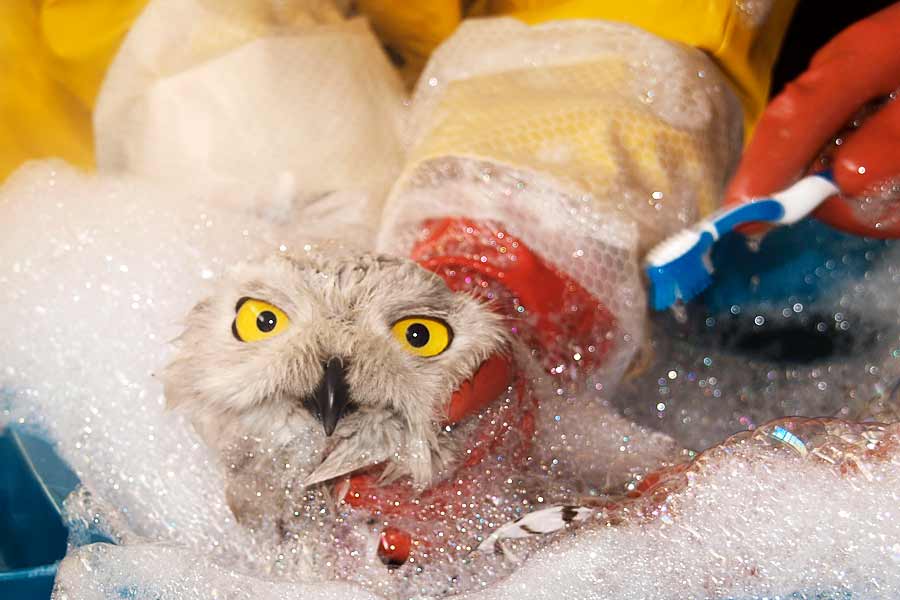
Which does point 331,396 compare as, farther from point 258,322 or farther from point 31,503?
point 31,503

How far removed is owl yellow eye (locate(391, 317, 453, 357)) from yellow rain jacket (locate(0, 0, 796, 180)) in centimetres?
35

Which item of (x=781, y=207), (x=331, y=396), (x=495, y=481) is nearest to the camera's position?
(x=331, y=396)

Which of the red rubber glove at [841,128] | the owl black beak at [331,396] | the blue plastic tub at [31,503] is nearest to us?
the owl black beak at [331,396]

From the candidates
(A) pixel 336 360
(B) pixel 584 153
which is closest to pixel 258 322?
(A) pixel 336 360

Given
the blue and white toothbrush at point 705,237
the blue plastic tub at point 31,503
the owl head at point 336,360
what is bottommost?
the blue plastic tub at point 31,503

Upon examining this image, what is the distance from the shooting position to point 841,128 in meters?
0.64

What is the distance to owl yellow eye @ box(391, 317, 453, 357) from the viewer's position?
0.40m

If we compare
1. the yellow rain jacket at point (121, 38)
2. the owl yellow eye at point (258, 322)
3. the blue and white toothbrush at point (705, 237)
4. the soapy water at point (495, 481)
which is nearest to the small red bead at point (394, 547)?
the soapy water at point (495, 481)

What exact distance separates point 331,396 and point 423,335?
62 mm

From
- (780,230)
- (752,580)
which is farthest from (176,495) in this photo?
(780,230)

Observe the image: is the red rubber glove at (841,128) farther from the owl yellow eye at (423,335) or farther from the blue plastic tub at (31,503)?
the blue plastic tub at (31,503)

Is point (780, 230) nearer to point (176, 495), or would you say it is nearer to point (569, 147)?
point (569, 147)

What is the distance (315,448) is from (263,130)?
34 cm

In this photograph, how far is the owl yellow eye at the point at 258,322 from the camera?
388 mm
